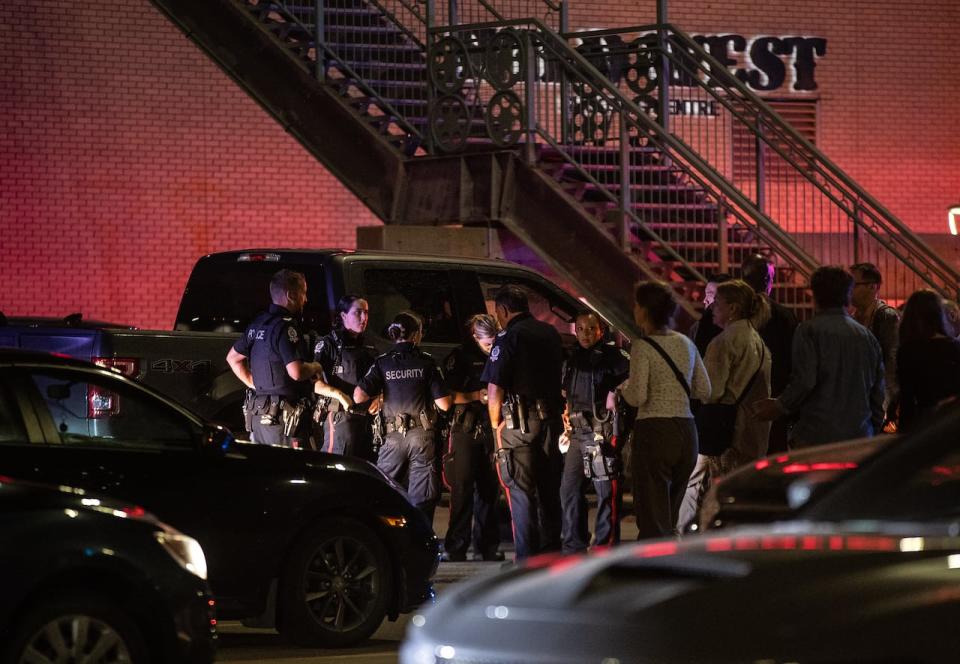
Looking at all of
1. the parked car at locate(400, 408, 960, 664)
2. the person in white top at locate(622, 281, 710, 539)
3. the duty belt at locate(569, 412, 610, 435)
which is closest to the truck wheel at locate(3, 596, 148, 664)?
the parked car at locate(400, 408, 960, 664)

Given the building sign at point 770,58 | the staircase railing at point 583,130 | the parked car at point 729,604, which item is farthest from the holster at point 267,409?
the building sign at point 770,58

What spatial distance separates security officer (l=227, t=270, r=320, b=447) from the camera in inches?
426

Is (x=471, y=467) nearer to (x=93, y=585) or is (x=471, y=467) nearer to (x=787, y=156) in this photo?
(x=93, y=585)

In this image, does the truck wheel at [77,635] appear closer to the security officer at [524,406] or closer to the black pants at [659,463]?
the black pants at [659,463]

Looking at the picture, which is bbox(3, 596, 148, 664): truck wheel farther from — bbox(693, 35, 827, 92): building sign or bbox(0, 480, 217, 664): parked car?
bbox(693, 35, 827, 92): building sign

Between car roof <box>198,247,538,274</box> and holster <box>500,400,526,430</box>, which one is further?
car roof <box>198,247,538,274</box>

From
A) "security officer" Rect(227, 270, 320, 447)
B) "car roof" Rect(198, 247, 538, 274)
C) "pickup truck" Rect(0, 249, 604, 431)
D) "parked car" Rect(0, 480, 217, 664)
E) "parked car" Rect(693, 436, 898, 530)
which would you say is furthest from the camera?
"car roof" Rect(198, 247, 538, 274)

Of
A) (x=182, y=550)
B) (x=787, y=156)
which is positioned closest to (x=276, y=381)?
(x=182, y=550)

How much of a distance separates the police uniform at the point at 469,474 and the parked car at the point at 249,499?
8.64 ft

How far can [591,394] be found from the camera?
34.6 ft

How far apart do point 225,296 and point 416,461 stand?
104 inches

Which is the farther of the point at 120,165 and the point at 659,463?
the point at 120,165

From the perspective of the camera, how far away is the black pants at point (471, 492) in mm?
11297

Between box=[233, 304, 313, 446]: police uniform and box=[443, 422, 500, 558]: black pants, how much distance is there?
998 mm
